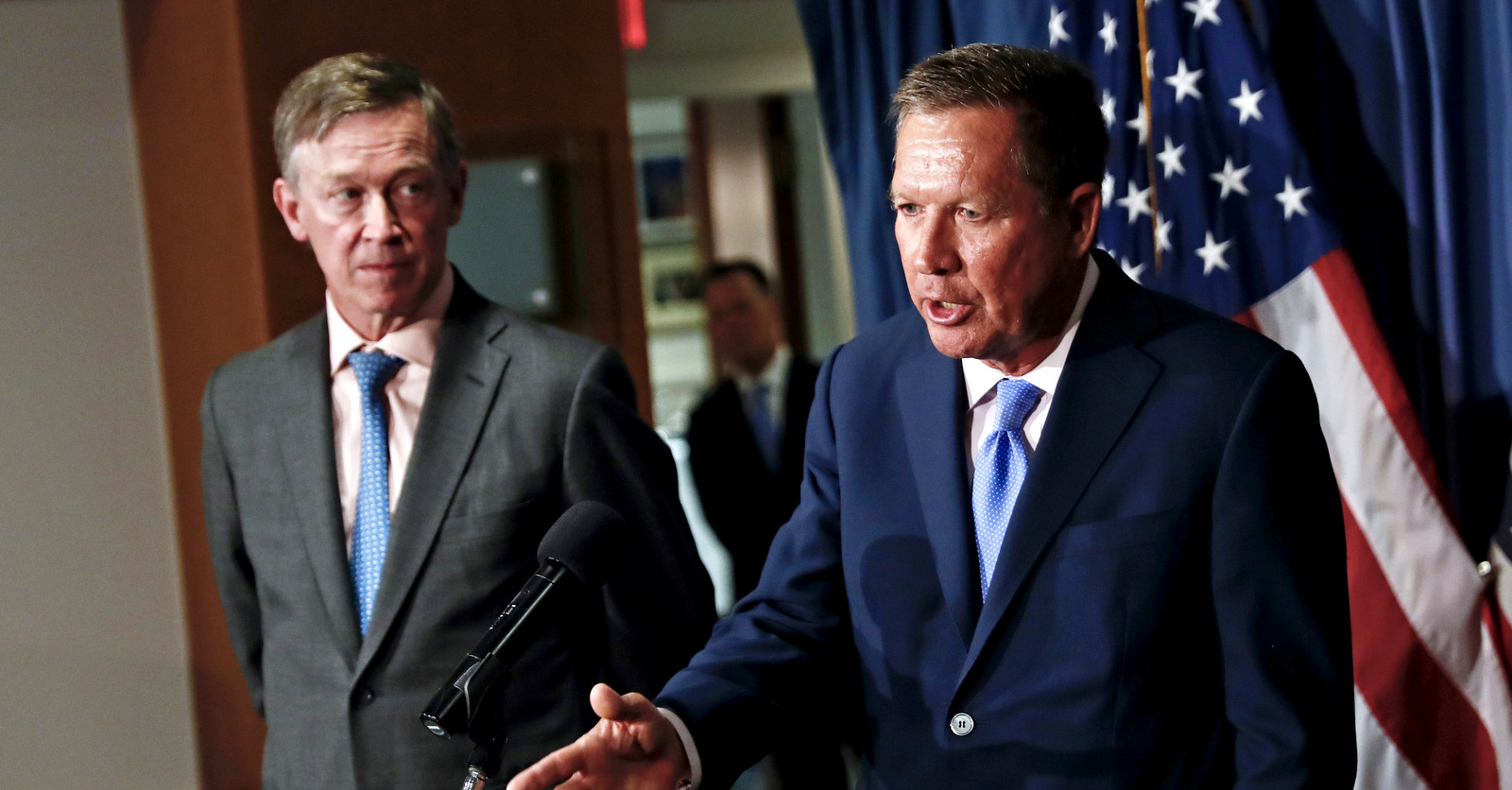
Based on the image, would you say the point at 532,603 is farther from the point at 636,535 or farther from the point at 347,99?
the point at 347,99

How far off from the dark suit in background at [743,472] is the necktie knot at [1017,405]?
2.23 m

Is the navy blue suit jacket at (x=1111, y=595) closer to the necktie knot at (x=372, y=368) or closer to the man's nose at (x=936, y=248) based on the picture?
the man's nose at (x=936, y=248)

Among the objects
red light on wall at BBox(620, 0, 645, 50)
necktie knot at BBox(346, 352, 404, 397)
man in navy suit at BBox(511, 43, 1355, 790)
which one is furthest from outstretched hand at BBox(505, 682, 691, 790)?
red light on wall at BBox(620, 0, 645, 50)

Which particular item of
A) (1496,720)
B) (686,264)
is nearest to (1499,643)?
(1496,720)

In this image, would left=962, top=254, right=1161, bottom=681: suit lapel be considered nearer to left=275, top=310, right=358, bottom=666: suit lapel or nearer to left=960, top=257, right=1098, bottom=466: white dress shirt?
left=960, top=257, right=1098, bottom=466: white dress shirt

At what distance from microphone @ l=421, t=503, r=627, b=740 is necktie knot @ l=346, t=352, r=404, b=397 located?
67cm

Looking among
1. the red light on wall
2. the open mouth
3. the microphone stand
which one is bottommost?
the microphone stand

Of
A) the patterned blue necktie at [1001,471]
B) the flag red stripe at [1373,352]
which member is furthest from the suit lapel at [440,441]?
the flag red stripe at [1373,352]

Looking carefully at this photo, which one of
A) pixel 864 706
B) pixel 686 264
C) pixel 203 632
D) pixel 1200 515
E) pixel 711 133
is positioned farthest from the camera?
pixel 686 264

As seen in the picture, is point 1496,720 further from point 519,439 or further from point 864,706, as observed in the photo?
point 519,439

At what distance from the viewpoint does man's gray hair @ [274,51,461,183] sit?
1.92 meters

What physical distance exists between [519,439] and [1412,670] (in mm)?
1529

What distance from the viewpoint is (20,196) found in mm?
2932

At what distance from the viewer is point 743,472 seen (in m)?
3.98
